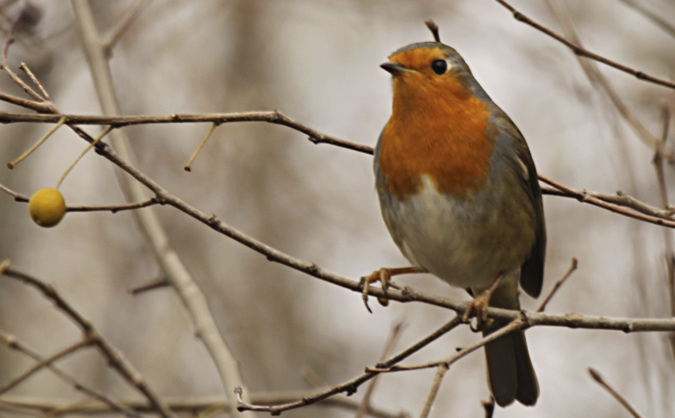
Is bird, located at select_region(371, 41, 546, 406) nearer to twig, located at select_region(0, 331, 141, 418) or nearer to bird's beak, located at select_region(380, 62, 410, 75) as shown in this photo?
bird's beak, located at select_region(380, 62, 410, 75)

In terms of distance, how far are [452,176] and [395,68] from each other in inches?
20.8

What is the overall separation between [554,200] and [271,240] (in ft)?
9.62

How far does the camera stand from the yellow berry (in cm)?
193

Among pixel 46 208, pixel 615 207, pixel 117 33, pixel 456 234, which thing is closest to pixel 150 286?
pixel 117 33

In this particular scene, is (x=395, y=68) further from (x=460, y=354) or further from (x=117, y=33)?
(x=460, y=354)

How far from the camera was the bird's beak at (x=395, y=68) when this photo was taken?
11.0 feet

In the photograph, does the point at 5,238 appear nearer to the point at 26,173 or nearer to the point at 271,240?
the point at 26,173

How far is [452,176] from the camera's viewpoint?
332 centimetres

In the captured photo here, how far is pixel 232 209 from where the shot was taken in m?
8.23

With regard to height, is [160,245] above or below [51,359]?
Answer: above

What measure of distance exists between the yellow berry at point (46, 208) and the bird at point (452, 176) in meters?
1.59

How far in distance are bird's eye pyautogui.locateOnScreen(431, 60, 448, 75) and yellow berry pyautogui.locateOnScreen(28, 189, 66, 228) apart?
80.1 inches

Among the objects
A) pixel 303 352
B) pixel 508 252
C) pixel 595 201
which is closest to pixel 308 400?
pixel 595 201

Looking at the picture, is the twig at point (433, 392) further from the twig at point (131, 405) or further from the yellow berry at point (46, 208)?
the twig at point (131, 405)
